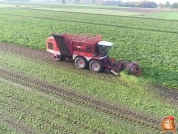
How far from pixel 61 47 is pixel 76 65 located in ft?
4.81

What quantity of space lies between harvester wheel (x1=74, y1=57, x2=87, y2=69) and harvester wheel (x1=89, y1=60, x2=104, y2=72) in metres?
0.43

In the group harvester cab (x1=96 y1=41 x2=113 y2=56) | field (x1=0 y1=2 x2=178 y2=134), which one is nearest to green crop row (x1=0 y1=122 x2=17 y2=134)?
field (x1=0 y1=2 x2=178 y2=134)

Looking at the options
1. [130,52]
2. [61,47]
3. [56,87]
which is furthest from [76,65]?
[130,52]

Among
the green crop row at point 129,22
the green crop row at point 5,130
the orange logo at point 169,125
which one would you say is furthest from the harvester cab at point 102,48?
the green crop row at point 129,22

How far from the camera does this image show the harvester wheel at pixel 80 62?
1386 centimetres

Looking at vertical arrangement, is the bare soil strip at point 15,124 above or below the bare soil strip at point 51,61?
below

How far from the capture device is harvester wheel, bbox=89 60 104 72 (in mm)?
13305

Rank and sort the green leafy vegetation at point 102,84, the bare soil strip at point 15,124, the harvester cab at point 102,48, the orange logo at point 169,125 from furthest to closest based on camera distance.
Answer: the harvester cab at point 102,48 → the green leafy vegetation at point 102,84 → the bare soil strip at point 15,124 → the orange logo at point 169,125

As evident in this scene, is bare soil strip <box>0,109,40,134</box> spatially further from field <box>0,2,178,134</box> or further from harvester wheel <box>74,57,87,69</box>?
harvester wheel <box>74,57,87,69</box>

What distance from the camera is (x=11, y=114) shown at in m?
9.17

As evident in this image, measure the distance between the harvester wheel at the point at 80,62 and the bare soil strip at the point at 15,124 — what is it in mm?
5829

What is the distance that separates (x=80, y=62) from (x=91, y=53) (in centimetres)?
98

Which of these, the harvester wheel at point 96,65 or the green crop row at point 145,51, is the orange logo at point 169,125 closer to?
the green crop row at point 145,51

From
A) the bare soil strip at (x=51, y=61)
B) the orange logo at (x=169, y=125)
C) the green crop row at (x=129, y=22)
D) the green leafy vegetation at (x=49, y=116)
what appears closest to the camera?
the orange logo at (x=169, y=125)
